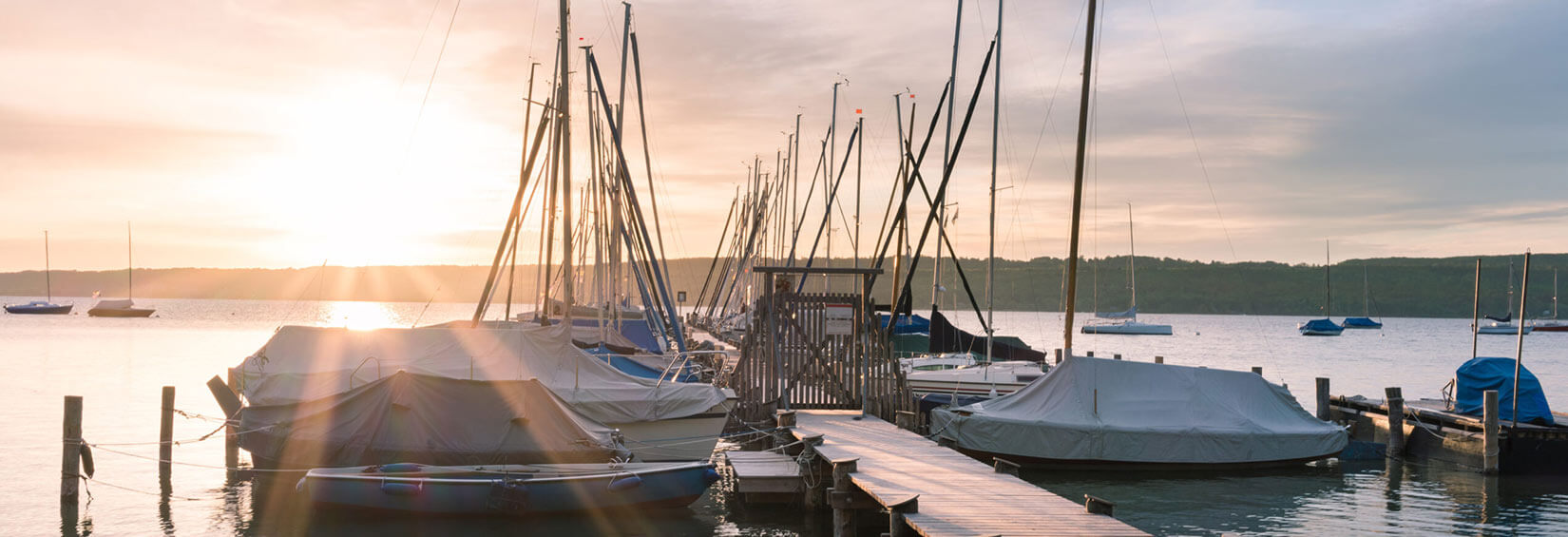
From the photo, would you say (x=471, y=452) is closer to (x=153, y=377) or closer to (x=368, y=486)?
(x=368, y=486)

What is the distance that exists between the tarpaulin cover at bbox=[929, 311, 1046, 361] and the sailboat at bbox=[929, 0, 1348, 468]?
39.4 feet

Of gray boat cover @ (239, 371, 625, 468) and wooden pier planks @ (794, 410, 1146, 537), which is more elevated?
gray boat cover @ (239, 371, 625, 468)

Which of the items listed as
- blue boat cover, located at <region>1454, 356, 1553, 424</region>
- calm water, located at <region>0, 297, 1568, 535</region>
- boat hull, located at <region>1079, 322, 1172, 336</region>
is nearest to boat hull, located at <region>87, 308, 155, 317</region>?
boat hull, located at <region>1079, 322, 1172, 336</region>

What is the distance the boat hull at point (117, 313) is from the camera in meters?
152

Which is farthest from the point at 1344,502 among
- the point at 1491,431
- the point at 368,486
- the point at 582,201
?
the point at 582,201

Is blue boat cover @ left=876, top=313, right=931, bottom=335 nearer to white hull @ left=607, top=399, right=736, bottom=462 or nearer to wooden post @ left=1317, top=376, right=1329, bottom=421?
wooden post @ left=1317, top=376, right=1329, bottom=421

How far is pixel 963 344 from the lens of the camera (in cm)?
3788

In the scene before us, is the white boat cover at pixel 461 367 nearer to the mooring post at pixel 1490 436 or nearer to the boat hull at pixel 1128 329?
the mooring post at pixel 1490 436

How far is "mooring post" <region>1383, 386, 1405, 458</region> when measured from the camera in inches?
1026

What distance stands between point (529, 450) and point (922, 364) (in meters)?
20.9

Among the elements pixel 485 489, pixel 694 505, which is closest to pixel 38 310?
pixel 694 505

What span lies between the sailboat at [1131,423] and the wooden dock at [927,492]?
2.59 m

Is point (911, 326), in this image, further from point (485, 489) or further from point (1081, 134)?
point (485, 489)

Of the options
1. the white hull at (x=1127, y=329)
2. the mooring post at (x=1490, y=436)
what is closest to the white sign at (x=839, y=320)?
the mooring post at (x=1490, y=436)
